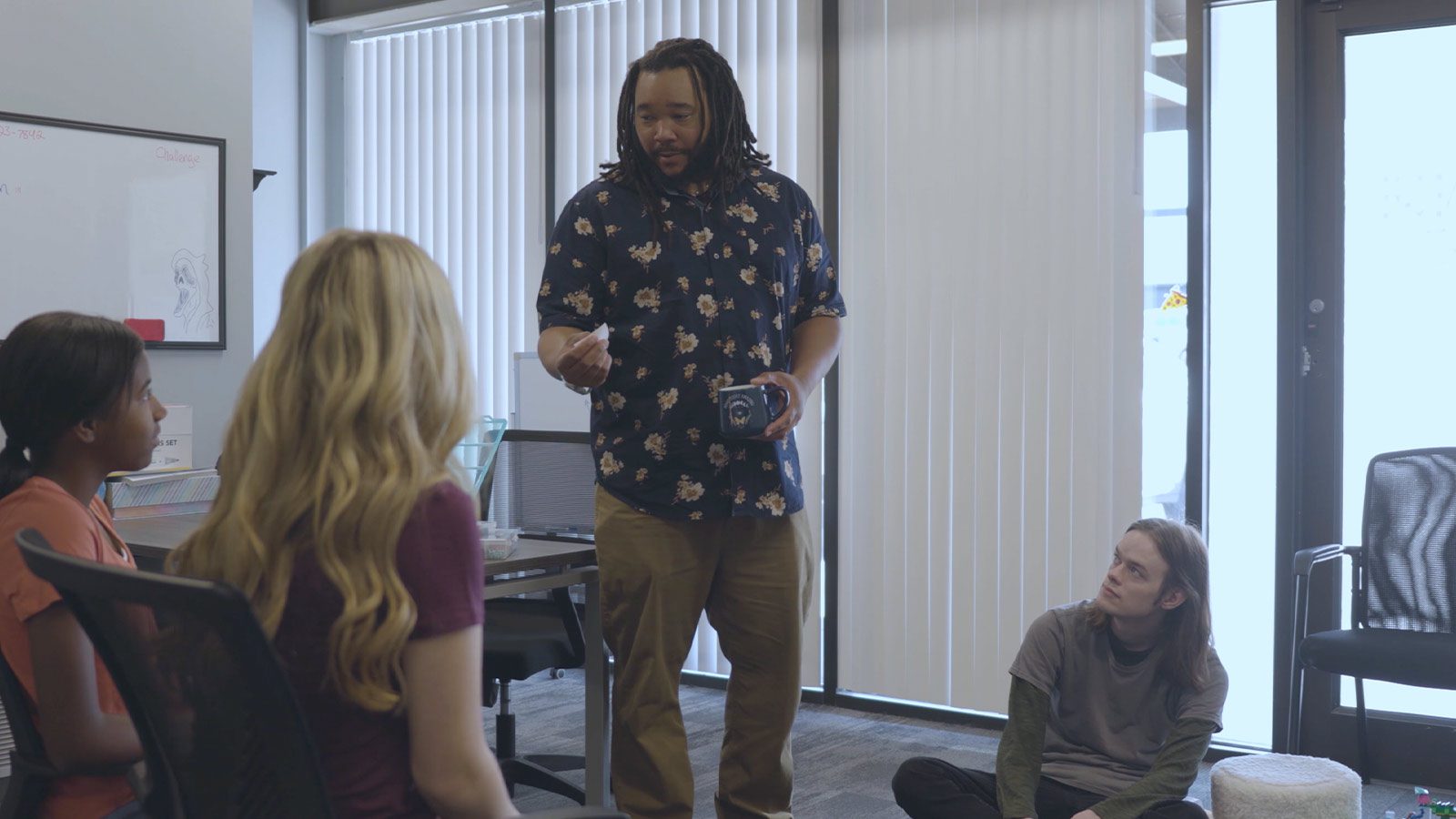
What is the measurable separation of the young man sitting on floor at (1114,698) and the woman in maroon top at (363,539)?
1411mm

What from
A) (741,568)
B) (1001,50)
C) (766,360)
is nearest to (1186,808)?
(741,568)

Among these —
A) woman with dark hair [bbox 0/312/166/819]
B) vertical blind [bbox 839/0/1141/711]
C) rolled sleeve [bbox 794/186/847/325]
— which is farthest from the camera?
vertical blind [bbox 839/0/1141/711]

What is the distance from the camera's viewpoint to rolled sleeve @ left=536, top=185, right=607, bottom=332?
236 cm

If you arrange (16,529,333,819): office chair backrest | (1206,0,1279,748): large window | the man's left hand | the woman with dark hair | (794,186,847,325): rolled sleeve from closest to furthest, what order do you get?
(16,529,333,819): office chair backrest, the woman with dark hair, the man's left hand, (794,186,847,325): rolled sleeve, (1206,0,1279,748): large window

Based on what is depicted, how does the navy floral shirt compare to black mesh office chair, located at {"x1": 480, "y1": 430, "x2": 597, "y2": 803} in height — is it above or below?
above

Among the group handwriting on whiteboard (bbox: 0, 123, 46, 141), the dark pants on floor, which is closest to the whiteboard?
handwriting on whiteboard (bbox: 0, 123, 46, 141)

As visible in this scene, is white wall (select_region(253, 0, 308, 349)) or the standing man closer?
the standing man

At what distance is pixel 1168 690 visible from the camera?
2.39 metres

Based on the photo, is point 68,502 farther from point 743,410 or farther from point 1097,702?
point 1097,702

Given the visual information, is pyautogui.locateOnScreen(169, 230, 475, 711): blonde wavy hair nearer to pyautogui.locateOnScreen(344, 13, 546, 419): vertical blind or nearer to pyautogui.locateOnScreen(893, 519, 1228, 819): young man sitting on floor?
pyautogui.locateOnScreen(893, 519, 1228, 819): young man sitting on floor

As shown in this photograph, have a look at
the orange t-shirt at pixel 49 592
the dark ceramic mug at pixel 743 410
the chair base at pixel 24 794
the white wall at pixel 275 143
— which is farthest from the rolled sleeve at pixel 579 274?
the white wall at pixel 275 143

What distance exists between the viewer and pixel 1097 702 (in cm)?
241

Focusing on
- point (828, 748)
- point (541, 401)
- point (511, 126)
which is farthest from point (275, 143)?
point (828, 748)

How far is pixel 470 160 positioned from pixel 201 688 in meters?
4.13
